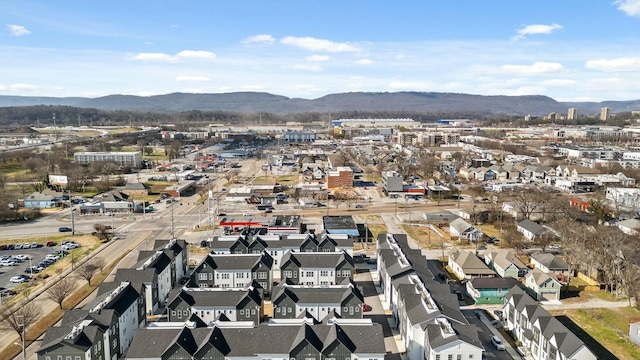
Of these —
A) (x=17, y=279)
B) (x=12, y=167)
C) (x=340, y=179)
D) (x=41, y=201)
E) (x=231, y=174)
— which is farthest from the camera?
(x=12, y=167)

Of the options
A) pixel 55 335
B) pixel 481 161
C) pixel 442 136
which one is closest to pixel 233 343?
pixel 55 335

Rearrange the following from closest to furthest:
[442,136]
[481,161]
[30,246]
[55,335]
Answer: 1. [55,335]
2. [30,246]
3. [481,161]
4. [442,136]

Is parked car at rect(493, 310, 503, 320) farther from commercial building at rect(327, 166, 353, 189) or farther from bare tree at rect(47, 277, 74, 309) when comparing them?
commercial building at rect(327, 166, 353, 189)

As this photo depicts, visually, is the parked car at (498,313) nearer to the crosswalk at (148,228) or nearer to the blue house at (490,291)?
the blue house at (490,291)

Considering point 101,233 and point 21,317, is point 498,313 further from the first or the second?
point 101,233

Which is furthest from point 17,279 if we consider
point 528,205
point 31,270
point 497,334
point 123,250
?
point 528,205

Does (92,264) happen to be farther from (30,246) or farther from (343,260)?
(343,260)
